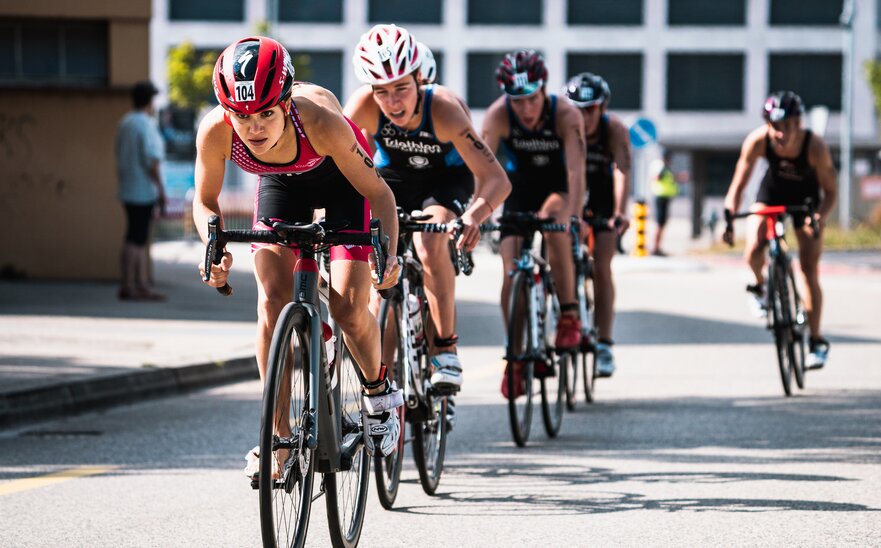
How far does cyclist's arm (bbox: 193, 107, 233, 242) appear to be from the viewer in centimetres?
530

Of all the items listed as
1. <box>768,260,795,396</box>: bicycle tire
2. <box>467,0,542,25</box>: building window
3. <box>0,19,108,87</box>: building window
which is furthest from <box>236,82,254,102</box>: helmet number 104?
<box>467,0,542,25</box>: building window

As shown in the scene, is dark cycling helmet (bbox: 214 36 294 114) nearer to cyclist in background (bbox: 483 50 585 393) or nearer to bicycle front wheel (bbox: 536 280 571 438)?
cyclist in background (bbox: 483 50 585 393)

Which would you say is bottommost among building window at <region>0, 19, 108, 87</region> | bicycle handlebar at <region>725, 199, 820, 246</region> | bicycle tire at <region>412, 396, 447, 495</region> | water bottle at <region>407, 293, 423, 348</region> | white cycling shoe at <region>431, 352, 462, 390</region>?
bicycle tire at <region>412, 396, 447, 495</region>

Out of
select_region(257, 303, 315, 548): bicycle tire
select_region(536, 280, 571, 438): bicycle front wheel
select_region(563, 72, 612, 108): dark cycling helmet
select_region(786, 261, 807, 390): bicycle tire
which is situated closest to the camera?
select_region(257, 303, 315, 548): bicycle tire

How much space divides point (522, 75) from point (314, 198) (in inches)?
131

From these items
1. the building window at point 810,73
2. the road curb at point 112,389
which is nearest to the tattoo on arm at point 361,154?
the road curb at point 112,389

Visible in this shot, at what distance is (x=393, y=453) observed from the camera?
648 centimetres

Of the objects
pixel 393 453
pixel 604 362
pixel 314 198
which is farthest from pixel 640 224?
pixel 314 198

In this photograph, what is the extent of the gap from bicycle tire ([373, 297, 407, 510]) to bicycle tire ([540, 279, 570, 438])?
208cm

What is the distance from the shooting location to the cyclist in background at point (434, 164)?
6895mm

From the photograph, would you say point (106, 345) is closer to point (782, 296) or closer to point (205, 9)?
point (782, 296)

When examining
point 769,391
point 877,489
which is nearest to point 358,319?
point 877,489

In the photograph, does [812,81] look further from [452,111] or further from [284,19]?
[452,111]

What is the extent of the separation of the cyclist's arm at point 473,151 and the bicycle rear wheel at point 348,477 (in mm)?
1407
